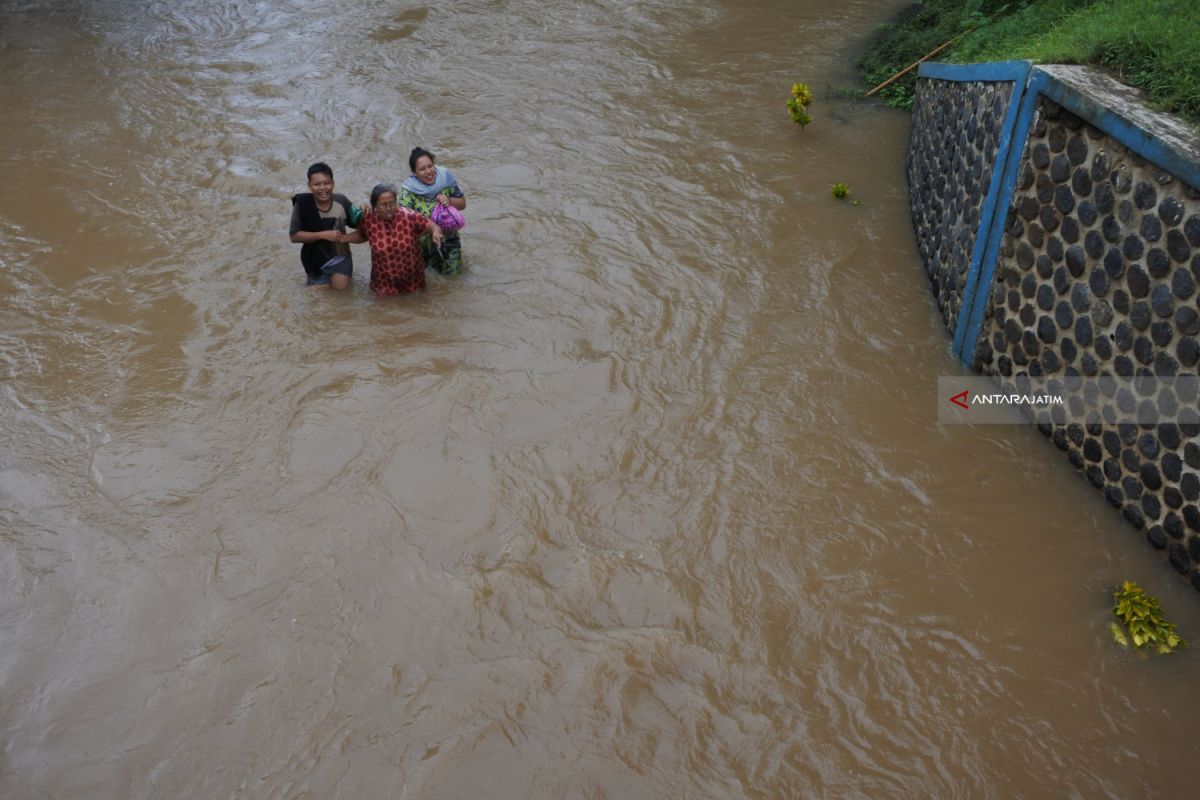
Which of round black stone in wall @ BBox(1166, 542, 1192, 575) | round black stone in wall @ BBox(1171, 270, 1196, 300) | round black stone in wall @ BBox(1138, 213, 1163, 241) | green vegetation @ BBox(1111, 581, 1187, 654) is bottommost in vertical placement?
green vegetation @ BBox(1111, 581, 1187, 654)

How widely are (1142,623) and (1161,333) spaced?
4.69 feet

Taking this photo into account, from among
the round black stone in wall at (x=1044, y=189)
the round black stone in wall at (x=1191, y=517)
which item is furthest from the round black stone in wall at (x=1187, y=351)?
the round black stone in wall at (x=1044, y=189)

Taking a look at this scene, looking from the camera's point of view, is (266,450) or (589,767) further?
(266,450)

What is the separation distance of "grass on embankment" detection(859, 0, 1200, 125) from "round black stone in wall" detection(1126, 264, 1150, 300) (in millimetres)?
819

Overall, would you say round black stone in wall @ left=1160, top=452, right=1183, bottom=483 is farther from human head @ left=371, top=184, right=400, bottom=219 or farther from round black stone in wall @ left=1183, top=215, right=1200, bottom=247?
human head @ left=371, top=184, right=400, bottom=219

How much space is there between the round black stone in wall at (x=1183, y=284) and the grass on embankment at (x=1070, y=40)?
2.92 feet

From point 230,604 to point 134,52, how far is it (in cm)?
935

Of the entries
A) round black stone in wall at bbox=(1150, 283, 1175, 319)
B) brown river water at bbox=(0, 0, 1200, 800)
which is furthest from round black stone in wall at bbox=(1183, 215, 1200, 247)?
brown river water at bbox=(0, 0, 1200, 800)

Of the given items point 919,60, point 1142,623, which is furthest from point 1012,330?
point 919,60

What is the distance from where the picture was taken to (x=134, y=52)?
1141 cm

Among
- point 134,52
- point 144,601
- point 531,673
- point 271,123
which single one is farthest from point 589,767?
point 134,52

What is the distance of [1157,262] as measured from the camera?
186 inches

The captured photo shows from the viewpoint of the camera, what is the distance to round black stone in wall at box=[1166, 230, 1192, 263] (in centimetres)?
455

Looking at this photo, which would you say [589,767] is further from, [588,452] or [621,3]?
[621,3]
